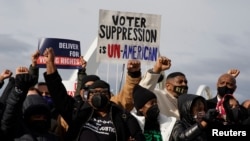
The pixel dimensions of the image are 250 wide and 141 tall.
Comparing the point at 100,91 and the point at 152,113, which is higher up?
the point at 100,91

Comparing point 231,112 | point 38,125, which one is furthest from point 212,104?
point 38,125

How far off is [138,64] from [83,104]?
87 centimetres

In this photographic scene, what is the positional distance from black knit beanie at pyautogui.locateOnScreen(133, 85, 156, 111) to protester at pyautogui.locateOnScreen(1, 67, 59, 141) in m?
0.93

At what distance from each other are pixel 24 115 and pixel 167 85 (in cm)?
204

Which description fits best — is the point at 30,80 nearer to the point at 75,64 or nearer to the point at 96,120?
the point at 96,120

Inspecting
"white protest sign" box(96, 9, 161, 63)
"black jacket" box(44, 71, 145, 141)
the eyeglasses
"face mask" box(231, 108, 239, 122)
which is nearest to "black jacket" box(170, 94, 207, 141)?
"black jacket" box(44, 71, 145, 141)

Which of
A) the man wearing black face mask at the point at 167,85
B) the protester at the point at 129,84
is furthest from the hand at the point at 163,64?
the protester at the point at 129,84

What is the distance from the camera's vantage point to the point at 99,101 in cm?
624

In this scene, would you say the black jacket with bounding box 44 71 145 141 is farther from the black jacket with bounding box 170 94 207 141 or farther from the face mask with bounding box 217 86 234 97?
the face mask with bounding box 217 86 234 97

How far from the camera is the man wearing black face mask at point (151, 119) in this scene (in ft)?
21.3

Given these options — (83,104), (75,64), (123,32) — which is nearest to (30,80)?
(83,104)

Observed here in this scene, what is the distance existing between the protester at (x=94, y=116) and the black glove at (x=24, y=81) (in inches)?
10.8

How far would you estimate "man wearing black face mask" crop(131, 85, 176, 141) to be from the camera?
6484 mm

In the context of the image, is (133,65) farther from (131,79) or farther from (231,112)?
(231,112)
